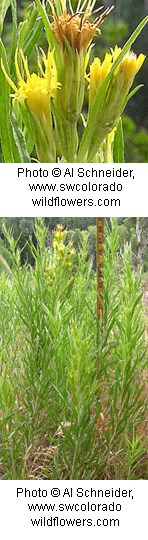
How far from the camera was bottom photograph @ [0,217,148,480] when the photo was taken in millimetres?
632

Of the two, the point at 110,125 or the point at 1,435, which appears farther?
the point at 1,435

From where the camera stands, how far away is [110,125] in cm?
58

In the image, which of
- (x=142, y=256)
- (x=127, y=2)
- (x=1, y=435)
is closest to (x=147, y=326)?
(x=142, y=256)

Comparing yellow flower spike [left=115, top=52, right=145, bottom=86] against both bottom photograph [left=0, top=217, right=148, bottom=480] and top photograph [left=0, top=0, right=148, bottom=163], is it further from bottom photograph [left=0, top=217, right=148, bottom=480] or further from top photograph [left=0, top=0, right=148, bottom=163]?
bottom photograph [left=0, top=217, right=148, bottom=480]

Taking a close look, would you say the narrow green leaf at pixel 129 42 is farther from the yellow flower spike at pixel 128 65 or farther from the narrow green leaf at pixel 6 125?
the narrow green leaf at pixel 6 125

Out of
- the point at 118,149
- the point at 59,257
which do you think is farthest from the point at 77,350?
the point at 118,149

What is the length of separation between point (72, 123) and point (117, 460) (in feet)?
1.11
